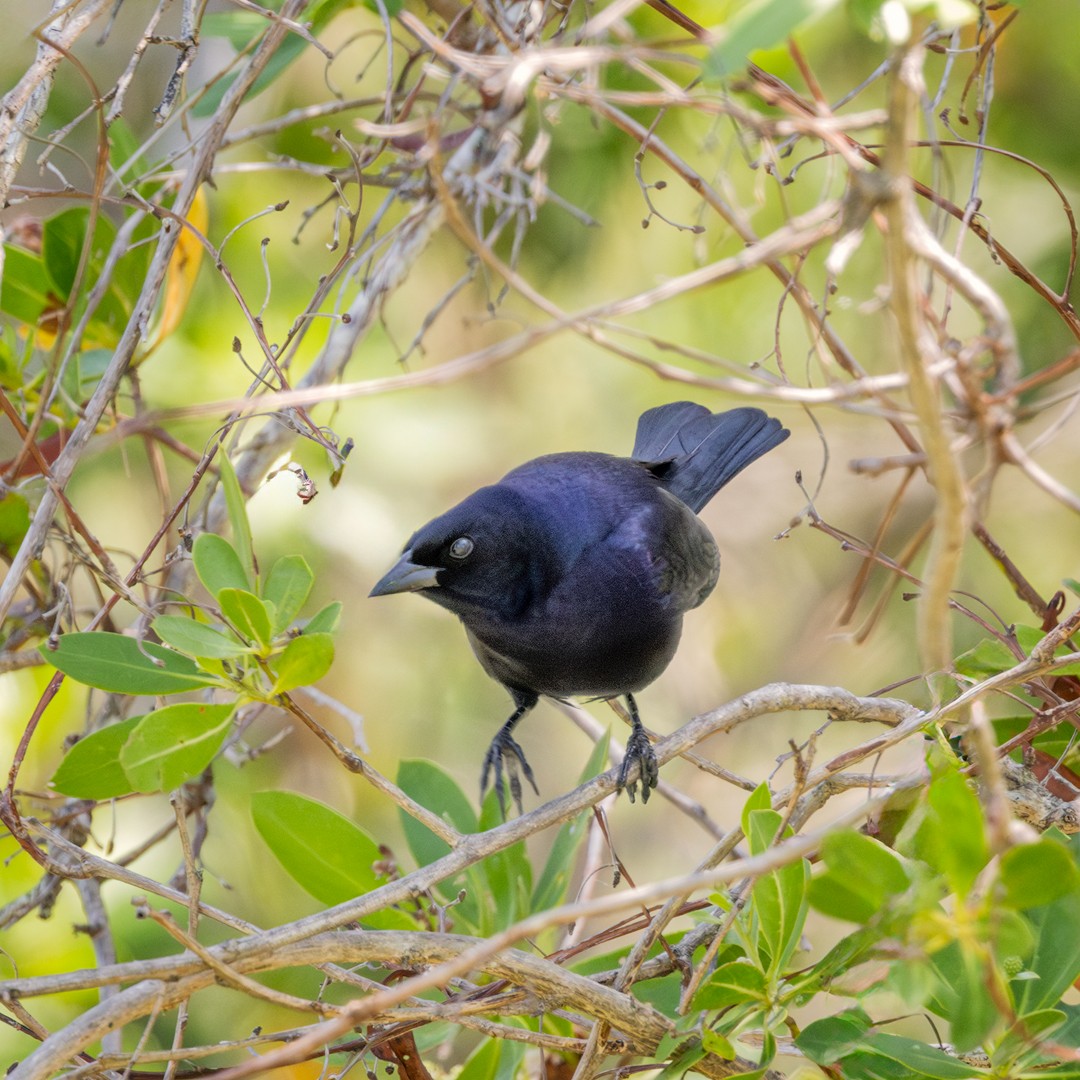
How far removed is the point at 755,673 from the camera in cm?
576

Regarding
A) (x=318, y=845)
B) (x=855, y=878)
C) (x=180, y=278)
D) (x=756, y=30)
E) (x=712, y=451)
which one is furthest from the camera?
(x=712, y=451)

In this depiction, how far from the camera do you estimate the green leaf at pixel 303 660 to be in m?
1.83

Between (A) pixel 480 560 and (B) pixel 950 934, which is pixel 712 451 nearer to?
(A) pixel 480 560

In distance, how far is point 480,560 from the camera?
304 centimetres

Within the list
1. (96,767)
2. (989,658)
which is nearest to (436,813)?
(96,767)

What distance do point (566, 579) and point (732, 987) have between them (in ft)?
4.95

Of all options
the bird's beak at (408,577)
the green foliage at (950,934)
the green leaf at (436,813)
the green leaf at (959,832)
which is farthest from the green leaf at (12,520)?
the green leaf at (959,832)

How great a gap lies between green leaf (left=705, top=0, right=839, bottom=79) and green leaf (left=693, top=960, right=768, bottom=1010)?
1.23 metres

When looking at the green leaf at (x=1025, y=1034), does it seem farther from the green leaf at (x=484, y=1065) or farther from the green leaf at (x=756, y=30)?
the green leaf at (x=756, y=30)

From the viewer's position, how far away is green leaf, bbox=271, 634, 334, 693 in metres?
1.83

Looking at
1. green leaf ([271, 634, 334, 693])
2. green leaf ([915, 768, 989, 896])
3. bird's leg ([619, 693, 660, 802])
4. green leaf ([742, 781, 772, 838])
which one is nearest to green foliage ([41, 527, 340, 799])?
green leaf ([271, 634, 334, 693])

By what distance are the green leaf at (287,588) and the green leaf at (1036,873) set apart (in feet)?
3.79

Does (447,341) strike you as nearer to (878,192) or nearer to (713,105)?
(713,105)

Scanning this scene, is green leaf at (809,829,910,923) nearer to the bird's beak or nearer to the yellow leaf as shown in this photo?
the bird's beak
